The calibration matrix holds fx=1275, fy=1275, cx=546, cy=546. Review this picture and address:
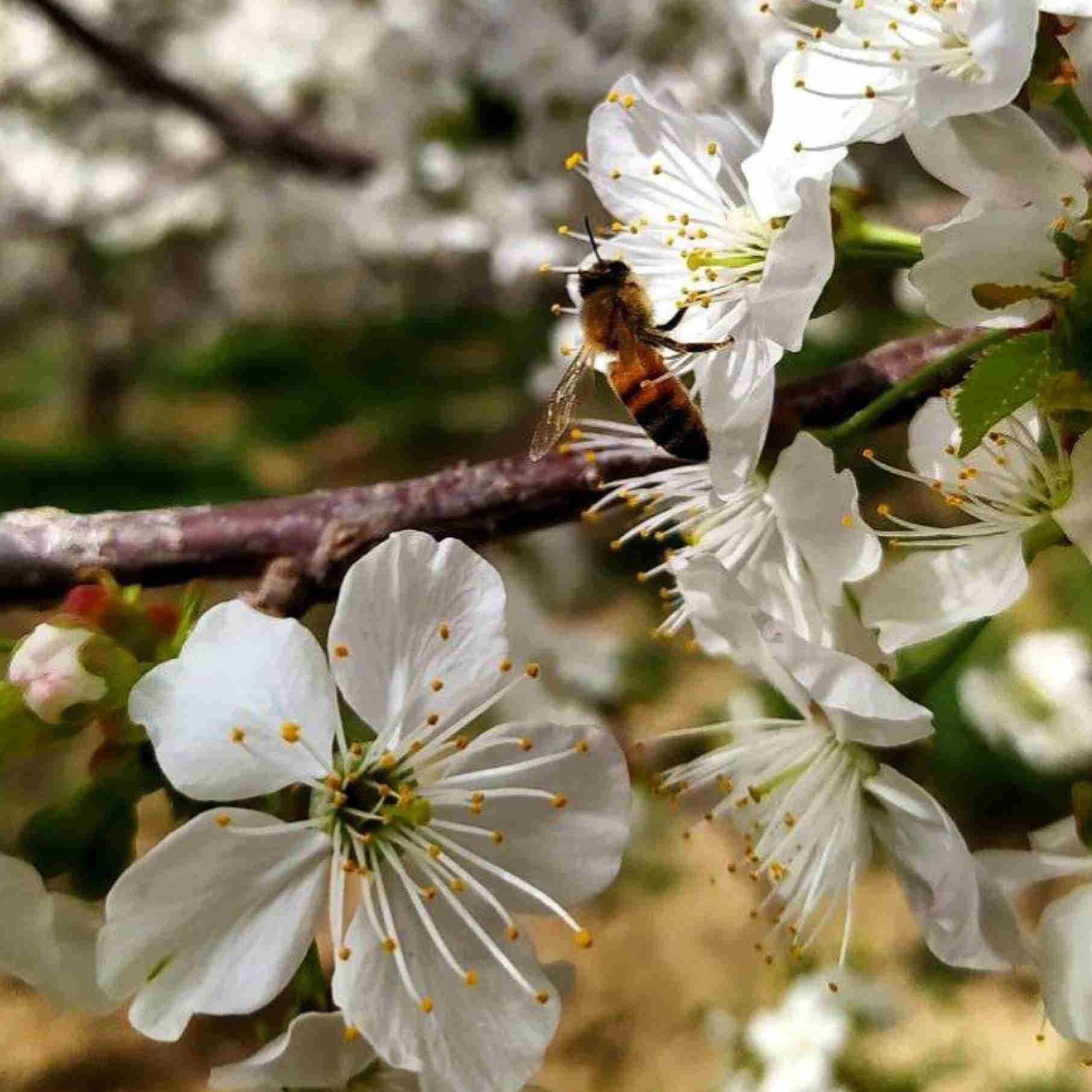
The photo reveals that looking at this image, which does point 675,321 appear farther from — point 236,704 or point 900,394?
point 236,704

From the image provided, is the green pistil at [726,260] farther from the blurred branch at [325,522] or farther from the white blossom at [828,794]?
the white blossom at [828,794]

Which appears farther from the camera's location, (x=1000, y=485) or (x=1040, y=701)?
(x=1040, y=701)

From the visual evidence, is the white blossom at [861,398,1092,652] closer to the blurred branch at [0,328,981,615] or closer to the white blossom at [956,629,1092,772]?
the blurred branch at [0,328,981,615]

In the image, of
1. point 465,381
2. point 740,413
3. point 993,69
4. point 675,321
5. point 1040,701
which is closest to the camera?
point 993,69

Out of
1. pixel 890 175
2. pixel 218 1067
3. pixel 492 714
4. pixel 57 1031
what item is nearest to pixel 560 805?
pixel 218 1067

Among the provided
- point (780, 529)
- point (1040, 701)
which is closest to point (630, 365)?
point (780, 529)

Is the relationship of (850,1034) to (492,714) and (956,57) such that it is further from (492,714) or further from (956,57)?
(956,57)
